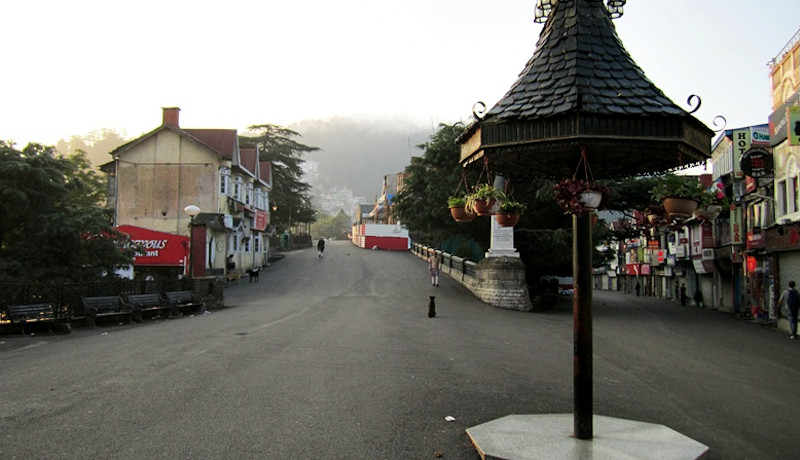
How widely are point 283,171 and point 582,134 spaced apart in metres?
62.2

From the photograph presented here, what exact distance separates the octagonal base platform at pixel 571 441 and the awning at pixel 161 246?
26.5 metres

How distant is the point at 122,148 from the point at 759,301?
36.6 metres

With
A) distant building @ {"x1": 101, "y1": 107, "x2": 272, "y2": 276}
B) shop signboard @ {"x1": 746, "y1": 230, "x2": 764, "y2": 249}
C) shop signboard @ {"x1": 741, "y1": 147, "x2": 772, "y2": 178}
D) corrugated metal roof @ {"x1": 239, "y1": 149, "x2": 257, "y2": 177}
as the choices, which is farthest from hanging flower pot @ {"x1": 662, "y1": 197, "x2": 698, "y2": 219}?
corrugated metal roof @ {"x1": 239, "y1": 149, "x2": 257, "y2": 177}

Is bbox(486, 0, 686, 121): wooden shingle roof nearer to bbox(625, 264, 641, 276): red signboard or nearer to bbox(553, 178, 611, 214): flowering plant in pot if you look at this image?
bbox(553, 178, 611, 214): flowering plant in pot

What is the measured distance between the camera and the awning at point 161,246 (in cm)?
3003

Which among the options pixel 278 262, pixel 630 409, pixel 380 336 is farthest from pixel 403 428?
A: pixel 278 262

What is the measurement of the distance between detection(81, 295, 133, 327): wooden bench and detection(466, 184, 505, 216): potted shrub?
1321cm

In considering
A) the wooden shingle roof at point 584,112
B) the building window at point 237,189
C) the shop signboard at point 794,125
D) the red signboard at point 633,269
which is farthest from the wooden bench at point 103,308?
the red signboard at point 633,269

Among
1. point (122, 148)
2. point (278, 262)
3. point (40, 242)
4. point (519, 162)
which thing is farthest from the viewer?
point (278, 262)

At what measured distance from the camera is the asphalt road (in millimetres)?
6078

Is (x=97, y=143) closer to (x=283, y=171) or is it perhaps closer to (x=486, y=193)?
(x=283, y=171)

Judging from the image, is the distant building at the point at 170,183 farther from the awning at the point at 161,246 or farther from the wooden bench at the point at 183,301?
the wooden bench at the point at 183,301

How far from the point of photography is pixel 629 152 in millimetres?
6328

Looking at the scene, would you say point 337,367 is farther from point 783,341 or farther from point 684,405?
point 783,341
